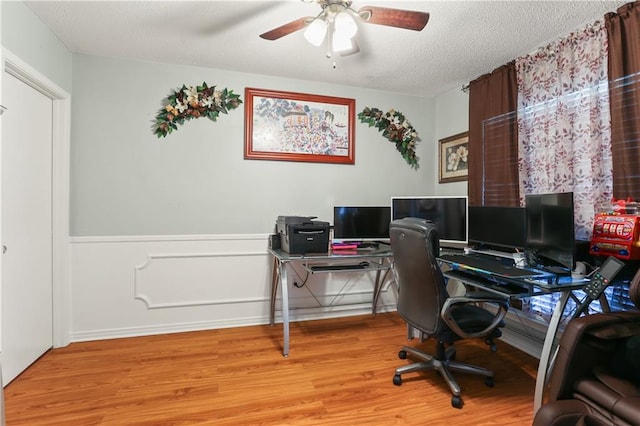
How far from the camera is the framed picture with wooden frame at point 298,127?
3.06 meters

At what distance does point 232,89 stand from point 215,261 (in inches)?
63.1

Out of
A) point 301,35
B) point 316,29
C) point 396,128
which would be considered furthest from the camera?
point 396,128

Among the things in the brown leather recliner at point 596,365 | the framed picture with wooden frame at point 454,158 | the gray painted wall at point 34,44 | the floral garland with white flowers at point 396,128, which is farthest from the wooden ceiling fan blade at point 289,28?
the framed picture with wooden frame at point 454,158

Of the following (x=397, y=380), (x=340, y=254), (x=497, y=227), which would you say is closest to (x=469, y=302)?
(x=397, y=380)

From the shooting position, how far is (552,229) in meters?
1.96

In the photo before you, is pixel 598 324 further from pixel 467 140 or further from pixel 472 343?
pixel 467 140

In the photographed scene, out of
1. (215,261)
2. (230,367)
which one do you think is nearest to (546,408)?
(230,367)

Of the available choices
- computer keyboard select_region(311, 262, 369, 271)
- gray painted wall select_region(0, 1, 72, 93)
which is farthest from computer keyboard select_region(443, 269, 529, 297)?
gray painted wall select_region(0, 1, 72, 93)

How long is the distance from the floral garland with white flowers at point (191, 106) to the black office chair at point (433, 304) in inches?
77.3

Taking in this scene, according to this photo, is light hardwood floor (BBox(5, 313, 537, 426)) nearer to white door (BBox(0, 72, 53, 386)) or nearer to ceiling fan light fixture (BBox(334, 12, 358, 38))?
white door (BBox(0, 72, 53, 386))

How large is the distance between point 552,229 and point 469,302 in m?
0.74

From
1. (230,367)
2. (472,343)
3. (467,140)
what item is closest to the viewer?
(230,367)

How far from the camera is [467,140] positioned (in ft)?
10.4

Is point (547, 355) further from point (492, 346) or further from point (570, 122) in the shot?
point (570, 122)
